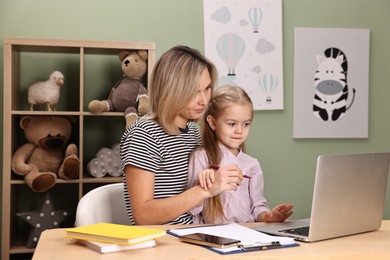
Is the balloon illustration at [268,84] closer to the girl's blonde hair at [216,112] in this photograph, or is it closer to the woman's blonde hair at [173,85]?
the girl's blonde hair at [216,112]

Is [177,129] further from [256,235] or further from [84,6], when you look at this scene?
[84,6]

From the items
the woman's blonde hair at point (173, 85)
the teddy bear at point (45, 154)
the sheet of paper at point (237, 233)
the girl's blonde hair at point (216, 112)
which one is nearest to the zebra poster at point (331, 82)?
the teddy bear at point (45, 154)

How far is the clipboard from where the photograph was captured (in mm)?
1305

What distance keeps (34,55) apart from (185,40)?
0.84m

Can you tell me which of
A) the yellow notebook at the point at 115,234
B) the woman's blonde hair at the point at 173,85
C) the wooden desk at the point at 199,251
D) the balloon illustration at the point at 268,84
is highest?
the balloon illustration at the point at 268,84

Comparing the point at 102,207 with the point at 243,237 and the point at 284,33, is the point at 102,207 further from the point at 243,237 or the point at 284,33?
the point at 284,33

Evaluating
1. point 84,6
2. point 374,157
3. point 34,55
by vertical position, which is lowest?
point 374,157

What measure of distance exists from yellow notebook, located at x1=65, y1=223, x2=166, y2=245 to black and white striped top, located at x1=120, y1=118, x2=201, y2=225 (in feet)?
1.34

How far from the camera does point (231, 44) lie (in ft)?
11.2

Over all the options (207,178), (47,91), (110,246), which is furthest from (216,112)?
(47,91)

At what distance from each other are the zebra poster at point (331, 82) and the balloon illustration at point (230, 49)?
1.12ft

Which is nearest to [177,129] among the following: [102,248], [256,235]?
[256,235]

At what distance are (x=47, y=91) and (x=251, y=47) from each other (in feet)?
3.92

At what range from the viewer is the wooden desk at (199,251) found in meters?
1.25
